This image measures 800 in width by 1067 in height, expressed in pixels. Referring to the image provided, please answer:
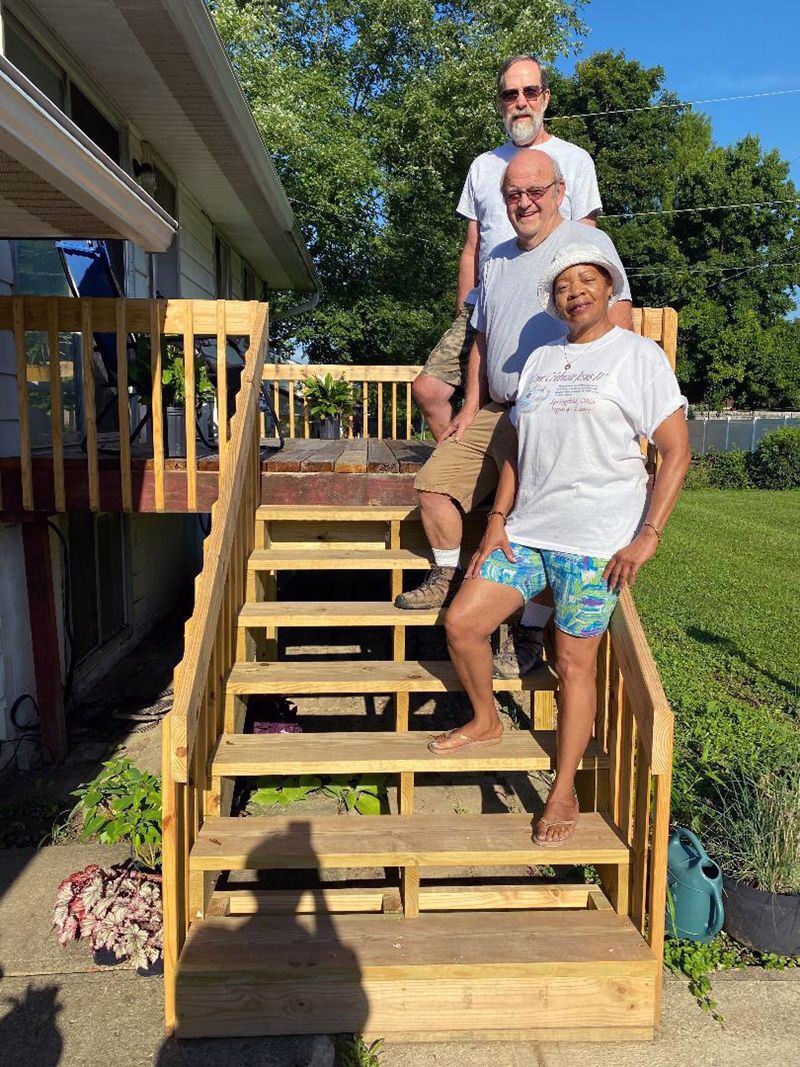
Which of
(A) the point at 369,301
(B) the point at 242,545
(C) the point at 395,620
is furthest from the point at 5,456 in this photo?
(A) the point at 369,301

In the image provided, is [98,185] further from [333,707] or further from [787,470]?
[787,470]

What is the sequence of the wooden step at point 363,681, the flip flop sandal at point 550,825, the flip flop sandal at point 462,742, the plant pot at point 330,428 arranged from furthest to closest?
the plant pot at point 330,428, the wooden step at point 363,681, the flip flop sandal at point 462,742, the flip flop sandal at point 550,825

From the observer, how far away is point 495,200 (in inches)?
124

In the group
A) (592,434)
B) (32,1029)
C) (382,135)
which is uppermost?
(382,135)

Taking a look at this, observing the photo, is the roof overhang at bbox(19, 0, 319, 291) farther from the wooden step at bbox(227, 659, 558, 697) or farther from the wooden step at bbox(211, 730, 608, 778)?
the wooden step at bbox(211, 730, 608, 778)

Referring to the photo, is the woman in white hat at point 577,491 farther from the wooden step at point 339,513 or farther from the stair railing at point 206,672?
the wooden step at point 339,513

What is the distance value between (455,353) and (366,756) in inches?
64.5

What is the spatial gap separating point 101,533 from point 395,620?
10.6 feet

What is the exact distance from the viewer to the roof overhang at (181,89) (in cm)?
432

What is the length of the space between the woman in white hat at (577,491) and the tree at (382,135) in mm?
12948

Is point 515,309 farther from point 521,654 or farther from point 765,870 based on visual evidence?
point 765,870

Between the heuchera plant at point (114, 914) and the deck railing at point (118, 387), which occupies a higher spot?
the deck railing at point (118, 387)

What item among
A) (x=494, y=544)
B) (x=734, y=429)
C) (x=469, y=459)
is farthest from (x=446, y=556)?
(x=734, y=429)

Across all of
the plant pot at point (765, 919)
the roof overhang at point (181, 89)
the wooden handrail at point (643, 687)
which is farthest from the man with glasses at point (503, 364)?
the roof overhang at point (181, 89)
